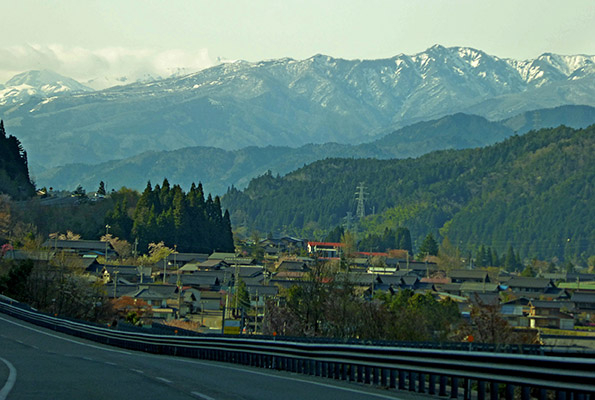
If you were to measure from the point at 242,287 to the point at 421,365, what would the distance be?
8732cm

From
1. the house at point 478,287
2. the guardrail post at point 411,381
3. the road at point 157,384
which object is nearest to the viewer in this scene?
the road at point 157,384

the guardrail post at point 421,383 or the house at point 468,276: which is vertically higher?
the house at point 468,276

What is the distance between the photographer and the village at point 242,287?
94250 mm

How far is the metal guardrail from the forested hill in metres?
123

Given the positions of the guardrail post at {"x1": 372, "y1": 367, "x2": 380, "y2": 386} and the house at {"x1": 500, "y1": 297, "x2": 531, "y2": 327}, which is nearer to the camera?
the guardrail post at {"x1": 372, "y1": 367, "x2": 380, "y2": 386}

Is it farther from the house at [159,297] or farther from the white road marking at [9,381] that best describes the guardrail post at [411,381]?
the house at [159,297]

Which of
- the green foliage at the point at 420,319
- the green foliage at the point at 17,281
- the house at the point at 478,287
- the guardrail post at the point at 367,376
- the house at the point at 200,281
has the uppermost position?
the house at the point at 478,287

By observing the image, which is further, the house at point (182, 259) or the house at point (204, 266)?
the house at point (182, 259)

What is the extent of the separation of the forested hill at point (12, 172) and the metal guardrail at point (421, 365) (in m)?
123

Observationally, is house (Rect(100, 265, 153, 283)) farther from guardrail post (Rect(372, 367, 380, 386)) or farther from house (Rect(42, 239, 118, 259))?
guardrail post (Rect(372, 367, 380, 386))

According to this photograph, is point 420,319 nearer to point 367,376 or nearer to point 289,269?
point 367,376

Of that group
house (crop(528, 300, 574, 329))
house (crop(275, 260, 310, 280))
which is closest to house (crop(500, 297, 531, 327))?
house (crop(528, 300, 574, 329))

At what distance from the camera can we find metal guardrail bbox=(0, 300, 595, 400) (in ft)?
39.0

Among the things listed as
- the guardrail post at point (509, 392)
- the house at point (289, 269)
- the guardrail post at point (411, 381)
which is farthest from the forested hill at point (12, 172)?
the guardrail post at point (509, 392)
